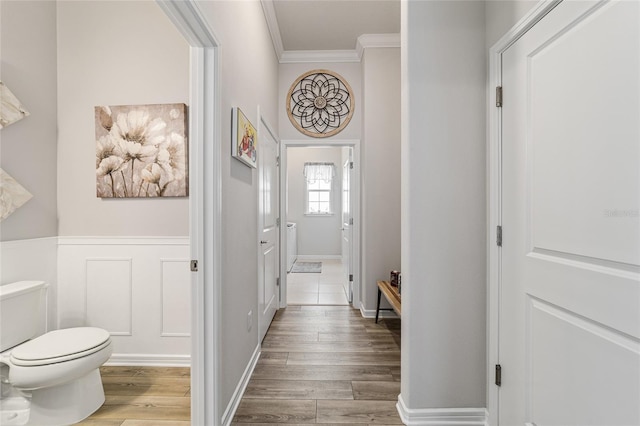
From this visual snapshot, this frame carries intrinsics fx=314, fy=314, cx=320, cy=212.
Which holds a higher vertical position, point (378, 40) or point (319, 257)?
point (378, 40)

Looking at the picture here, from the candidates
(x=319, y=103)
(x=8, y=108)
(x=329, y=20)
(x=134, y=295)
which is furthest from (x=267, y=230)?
(x=329, y=20)

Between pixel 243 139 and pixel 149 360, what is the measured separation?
173cm

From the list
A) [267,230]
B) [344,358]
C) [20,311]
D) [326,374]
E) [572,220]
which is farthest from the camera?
[267,230]

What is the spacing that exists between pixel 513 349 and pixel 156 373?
2.20 m

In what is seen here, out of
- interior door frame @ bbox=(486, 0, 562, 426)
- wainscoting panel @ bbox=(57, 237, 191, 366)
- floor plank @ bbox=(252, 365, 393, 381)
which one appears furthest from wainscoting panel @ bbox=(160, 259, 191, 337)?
interior door frame @ bbox=(486, 0, 562, 426)

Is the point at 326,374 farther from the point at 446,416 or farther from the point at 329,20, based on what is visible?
the point at 329,20

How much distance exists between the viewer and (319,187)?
24.8ft

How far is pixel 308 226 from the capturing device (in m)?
7.56

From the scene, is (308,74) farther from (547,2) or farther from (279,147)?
(547,2)

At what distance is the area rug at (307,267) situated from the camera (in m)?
5.88

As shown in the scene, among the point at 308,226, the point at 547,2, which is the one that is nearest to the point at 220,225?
the point at 547,2

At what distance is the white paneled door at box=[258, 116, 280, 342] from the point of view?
8.48 feet

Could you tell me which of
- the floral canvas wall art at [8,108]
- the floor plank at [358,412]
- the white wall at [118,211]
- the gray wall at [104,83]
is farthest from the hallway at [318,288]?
the floral canvas wall art at [8,108]

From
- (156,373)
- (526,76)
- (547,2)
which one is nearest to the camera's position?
(547,2)
